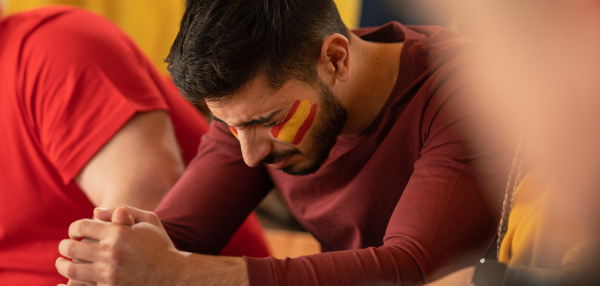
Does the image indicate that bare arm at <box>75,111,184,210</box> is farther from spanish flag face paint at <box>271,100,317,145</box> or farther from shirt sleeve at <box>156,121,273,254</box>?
spanish flag face paint at <box>271,100,317,145</box>

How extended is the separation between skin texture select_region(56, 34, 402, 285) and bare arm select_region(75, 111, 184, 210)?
0.65 ft

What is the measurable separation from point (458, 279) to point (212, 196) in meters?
0.50

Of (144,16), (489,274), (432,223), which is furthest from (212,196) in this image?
(144,16)

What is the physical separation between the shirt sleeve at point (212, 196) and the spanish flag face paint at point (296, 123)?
204 millimetres

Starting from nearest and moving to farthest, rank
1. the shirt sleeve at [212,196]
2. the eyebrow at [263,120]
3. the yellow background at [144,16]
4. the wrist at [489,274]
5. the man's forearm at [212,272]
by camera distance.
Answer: the wrist at [489,274] < the man's forearm at [212,272] < the eyebrow at [263,120] < the shirt sleeve at [212,196] < the yellow background at [144,16]

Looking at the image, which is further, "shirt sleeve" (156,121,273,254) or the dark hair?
"shirt sleeve" (156,121,273,254)

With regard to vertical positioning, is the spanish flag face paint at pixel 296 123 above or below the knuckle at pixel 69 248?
above

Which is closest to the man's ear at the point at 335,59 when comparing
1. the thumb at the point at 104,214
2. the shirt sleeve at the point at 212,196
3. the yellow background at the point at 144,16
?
the shirt sleeve at the point at 212,196

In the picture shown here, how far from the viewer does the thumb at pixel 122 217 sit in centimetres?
86

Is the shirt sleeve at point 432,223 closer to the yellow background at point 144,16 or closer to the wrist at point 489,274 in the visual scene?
the wrist at point 489,274

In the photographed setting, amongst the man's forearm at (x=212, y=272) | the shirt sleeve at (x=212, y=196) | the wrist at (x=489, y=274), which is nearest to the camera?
the wrist at (x=489, y=274)

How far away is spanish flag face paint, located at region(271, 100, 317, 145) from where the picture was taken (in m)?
0.92

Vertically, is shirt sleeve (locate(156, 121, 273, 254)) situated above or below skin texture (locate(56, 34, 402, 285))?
below

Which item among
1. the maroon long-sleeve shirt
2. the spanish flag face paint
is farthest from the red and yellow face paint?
the maroon long-sleeve shirt
